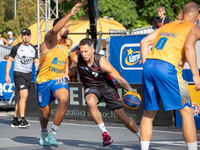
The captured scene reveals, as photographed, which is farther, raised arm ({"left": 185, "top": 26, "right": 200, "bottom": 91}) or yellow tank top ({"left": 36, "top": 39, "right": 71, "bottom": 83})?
yellow tank top ({"left": 36, "top": 39, "right": 71, "bottom": 83})

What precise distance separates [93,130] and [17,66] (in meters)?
2.56

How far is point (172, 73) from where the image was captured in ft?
13.9

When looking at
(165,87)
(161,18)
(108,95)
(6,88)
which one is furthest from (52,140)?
(6,88)

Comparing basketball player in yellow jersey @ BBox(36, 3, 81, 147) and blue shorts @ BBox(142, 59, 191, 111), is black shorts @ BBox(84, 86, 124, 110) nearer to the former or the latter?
basketball player in yellow jersey @ BBox(36, 3, 81, 147)

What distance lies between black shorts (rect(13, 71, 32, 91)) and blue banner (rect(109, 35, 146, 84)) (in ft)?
16.2

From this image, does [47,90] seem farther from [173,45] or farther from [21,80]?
[21,80]

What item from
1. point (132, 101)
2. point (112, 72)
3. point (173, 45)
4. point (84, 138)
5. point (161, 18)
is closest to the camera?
point (173, 45)

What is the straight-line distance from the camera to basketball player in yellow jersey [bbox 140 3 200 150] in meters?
4.21

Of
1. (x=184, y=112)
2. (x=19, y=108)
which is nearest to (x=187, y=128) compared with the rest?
(x=184, y=112)

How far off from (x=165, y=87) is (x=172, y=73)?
0.20 meters

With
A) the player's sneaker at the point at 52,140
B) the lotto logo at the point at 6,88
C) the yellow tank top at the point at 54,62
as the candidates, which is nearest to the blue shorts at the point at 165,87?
the player's sneaker at the point at 52,140

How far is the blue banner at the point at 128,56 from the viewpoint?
12.7 metres

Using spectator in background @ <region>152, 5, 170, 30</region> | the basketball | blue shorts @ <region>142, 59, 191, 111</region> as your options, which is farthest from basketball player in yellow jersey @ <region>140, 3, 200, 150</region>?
spectator in background @ <region>152, 5, 170, 30</region>

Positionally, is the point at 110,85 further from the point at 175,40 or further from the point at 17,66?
the point at 17,66
